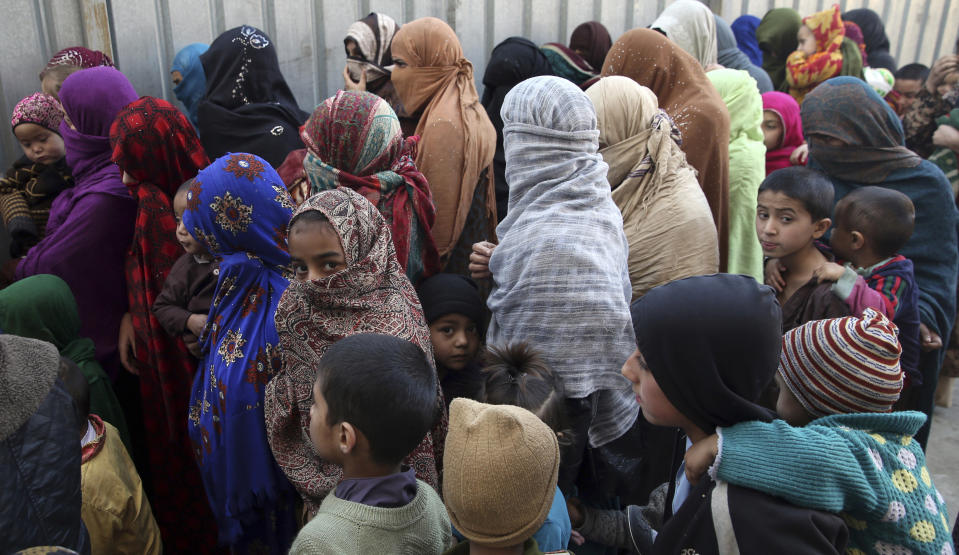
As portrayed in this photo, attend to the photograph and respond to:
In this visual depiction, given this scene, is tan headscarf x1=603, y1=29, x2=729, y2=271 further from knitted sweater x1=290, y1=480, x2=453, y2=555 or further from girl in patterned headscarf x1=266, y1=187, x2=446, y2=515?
knitted sweater x1=290, y1=480, x2=453, y2=555

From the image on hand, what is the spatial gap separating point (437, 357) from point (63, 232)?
1636 mm

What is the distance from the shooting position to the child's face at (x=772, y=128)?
156 inches

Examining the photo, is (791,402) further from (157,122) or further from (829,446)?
(157,122)

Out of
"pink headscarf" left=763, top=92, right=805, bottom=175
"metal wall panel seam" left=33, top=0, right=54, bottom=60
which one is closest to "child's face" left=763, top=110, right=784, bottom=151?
"pink headscarf" left=763, top=92, right=805, bottom=175

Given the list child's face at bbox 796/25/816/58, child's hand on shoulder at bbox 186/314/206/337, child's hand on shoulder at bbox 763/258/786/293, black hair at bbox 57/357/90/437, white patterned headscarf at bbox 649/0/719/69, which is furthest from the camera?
child's face at bbox 796/25/816/58

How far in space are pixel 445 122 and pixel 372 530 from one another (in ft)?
6.81

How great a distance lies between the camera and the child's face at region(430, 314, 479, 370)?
2398mm

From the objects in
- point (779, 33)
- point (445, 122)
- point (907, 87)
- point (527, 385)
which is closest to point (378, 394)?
point (527, 385)

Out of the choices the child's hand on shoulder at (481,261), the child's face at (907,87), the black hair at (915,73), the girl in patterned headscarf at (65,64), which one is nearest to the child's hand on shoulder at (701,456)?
the child's hand on shoulder at (481,261)

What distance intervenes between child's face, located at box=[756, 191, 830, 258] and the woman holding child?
27.2 inches

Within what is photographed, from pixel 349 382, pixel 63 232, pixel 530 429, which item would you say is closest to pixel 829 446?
pixel 530 429

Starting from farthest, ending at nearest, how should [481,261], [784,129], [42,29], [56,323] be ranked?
[784,129]
[42,29]
[481,261]
[56,323]

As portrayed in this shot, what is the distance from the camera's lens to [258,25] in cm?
381

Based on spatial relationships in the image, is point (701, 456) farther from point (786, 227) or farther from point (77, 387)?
point (77, 387)
